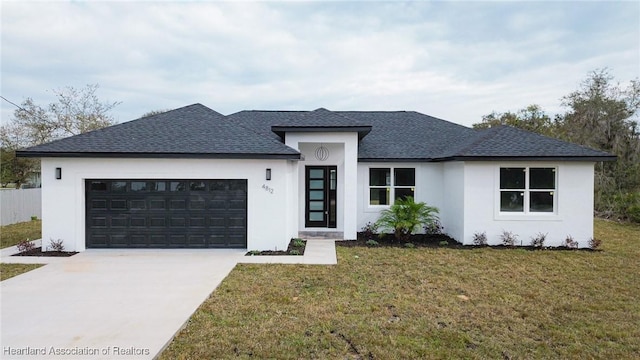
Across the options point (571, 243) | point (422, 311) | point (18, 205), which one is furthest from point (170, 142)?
point (571, 243)

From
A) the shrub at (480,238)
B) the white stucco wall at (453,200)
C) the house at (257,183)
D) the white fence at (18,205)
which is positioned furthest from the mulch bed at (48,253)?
the shrub at (480,238)

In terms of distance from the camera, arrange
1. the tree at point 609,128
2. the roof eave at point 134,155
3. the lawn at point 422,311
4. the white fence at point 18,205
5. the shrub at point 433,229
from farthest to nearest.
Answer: the tree at point 609,128 → the white fence at point 18,205 → the shrub at point 433,229 → the roof eave at point 134,155 → the lawn at point 422,311

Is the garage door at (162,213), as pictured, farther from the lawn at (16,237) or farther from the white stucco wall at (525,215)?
the white stucco wall at (525,215)

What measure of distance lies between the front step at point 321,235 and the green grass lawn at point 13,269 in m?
7.17

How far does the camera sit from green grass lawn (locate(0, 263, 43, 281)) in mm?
7000

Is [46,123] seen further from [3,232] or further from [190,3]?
[190,3]

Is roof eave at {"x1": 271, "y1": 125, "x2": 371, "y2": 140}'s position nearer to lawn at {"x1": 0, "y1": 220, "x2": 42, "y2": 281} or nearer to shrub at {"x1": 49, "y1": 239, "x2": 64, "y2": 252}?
shrub at {"x1": 49, "y1": 239, "x2": 64, "y2": 252}

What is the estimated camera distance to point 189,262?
8102mm

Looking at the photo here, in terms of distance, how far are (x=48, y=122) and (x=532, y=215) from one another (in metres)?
30.1

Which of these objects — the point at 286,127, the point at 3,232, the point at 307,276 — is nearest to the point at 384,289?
the point at 307,276

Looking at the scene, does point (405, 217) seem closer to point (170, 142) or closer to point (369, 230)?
point (369, 230)

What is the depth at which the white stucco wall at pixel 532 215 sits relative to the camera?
10.1 metres

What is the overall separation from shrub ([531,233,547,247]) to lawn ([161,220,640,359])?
5.24 ft

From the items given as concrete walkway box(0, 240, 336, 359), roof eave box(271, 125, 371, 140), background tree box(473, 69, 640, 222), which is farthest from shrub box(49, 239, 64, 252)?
background tree box(473, 69, 640, 222)
